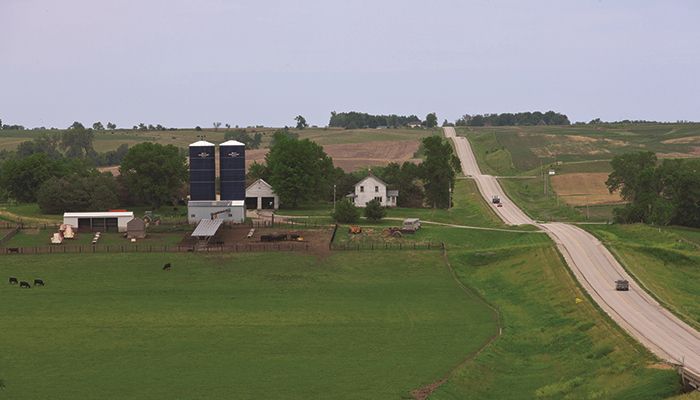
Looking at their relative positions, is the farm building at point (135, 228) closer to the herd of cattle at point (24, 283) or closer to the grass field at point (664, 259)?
the herd of cattle at point (24, 283)

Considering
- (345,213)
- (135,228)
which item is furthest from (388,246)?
(135,228)

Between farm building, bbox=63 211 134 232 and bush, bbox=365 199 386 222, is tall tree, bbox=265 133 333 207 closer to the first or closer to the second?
bush, bbox=365 199 386 222

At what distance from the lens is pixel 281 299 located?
6825 centimetres

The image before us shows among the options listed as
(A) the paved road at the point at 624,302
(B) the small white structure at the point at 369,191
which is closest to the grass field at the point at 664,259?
(A) the paved road at the point at 624,302

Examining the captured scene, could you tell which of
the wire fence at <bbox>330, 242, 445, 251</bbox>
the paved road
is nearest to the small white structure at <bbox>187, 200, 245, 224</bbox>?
the wire fence at <bbox>330, 242, 445, 251</bbox>

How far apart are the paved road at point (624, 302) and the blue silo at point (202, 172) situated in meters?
35.7

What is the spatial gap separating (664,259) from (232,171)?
4819cm

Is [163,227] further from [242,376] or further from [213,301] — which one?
[242,376]

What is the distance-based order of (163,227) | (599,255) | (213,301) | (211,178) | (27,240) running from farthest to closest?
1. (211,178)
2. (163,227)
3. (27,240)
4. (599,255)
5. (213,301)

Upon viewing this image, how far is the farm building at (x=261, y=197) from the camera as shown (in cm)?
11331

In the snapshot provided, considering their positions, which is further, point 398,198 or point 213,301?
point 398,198

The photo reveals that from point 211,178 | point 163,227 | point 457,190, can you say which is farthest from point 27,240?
point 457,190

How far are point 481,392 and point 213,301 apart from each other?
2674 cm

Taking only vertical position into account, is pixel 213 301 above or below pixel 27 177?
below
